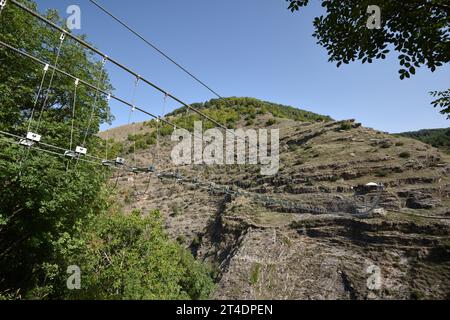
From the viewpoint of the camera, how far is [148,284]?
1432 cm

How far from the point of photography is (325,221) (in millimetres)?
22906

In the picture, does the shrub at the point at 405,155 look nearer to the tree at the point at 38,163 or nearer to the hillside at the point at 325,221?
the hillside at the point at 325,221

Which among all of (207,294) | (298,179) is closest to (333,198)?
(298,179)

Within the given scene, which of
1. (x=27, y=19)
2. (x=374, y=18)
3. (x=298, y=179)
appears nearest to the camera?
(x=374, y=18)

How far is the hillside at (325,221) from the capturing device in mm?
18172

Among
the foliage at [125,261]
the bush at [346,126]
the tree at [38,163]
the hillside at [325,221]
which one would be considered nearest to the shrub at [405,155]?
the hillside at [325,221]

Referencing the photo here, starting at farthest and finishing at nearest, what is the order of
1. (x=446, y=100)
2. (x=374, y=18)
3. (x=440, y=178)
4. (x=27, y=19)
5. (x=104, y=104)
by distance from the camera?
(x=440, y=178), (x=104, y=104), (x=27, y=19), (x=446, y=100), (x=374, y=18)

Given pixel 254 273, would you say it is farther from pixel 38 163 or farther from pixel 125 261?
pixel 38 163

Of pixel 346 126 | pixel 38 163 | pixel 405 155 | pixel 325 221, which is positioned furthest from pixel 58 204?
pixel 346 126

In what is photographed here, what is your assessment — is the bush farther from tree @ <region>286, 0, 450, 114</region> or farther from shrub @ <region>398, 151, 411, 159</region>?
tree @ <region>286, 0, 450, 114</region>

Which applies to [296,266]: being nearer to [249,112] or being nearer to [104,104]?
[104,104]

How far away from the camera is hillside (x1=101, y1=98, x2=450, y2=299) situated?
59.6ft
